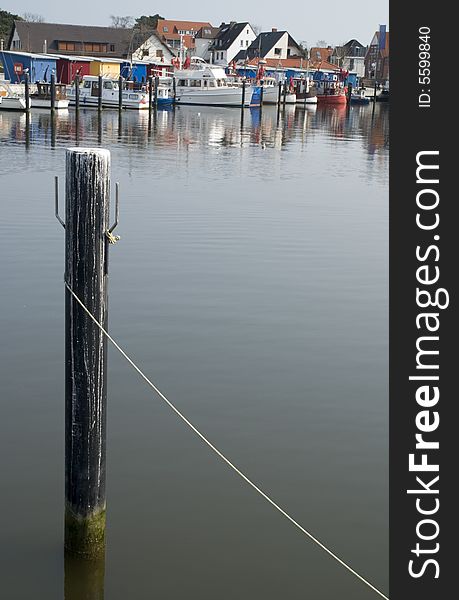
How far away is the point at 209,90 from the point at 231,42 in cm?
5673

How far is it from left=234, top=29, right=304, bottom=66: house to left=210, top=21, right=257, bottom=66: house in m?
1.40

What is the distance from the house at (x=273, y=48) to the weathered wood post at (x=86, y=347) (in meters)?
117

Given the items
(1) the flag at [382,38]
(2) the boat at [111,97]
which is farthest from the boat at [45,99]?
(1) the flag at [382,38]

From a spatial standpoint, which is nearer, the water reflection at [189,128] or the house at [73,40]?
the water reflection at [189,128]

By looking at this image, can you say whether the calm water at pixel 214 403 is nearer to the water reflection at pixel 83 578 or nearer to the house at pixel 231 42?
the water reflection at pixel 83 578

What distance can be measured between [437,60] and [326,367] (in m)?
3.57

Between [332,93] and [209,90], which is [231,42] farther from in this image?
[209,90]

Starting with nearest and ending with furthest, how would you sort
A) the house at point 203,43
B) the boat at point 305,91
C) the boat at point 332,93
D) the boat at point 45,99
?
the boat at point 45,99, the boat at point 305,91, the boat at point 332,93, the house at point 203,43

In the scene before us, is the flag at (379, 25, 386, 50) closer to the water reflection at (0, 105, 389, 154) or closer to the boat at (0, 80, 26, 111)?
the water reflection at (0, 105, 389, 154)

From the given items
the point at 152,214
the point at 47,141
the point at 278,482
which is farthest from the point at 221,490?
the point at 47,141

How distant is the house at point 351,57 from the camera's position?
133 meters

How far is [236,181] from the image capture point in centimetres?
2558

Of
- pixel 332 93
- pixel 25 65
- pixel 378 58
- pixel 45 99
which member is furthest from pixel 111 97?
pixel 378 58

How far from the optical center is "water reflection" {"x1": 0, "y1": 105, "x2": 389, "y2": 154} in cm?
3866
